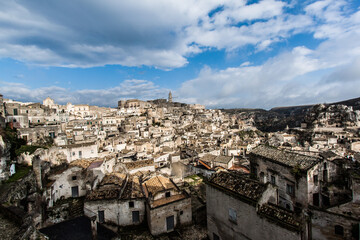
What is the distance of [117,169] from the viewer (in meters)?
22.2

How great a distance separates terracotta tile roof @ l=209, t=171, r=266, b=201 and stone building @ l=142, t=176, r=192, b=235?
3971 mm

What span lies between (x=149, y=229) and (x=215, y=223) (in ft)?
18.5

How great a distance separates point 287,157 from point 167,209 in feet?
36.2

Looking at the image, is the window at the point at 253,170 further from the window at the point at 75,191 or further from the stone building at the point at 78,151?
the stone building at the point at 78,151

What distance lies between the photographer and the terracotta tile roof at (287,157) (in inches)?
527

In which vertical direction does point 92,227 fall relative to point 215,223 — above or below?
above

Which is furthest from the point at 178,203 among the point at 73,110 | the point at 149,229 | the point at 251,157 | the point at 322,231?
the point at 73,110

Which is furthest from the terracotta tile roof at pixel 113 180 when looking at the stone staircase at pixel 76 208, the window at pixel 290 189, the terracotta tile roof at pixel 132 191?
the window at pixel 290 189

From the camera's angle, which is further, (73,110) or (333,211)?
(73,110)

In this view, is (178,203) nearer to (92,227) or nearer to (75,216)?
(92,227)

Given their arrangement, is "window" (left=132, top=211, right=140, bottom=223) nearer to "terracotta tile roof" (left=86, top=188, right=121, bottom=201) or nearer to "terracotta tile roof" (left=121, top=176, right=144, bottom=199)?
"terracotta tile roof" (left=121, top=176, right=144, bottom=199)

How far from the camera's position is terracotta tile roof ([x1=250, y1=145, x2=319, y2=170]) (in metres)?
13.4

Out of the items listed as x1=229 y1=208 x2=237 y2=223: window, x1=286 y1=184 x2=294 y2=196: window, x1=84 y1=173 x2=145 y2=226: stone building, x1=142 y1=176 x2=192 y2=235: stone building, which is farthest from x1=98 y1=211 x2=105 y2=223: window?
x1=286 y1=184 x2=294 y2=196: window

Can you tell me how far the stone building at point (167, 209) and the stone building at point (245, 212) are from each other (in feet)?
8.49
